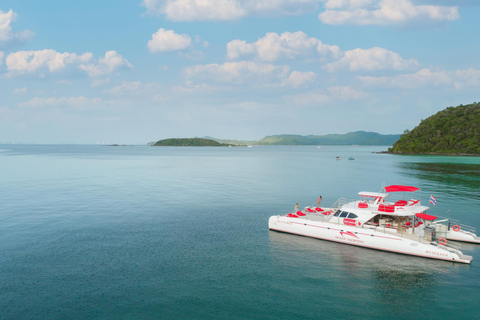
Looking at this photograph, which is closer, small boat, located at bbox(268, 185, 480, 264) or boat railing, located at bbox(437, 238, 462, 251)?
boat railing, located at bbox(437, 238, 462, 251)

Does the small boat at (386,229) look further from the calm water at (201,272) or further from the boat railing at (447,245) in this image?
the calm water at (201,272)

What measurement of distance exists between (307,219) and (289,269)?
488 inches

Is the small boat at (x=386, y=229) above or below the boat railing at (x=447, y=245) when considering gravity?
above

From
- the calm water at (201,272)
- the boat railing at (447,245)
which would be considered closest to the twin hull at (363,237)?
the boat railing at (447,245)

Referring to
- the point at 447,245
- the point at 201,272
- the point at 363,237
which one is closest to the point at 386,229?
the point at 363,237

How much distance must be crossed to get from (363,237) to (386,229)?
2748 mm

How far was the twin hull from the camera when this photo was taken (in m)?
32.0

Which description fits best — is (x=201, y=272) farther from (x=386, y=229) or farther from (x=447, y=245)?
(x=447, y=245)

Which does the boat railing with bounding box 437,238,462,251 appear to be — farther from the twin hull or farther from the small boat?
the twin hull

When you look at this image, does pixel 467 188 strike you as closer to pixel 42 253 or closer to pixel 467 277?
pixel 467 277

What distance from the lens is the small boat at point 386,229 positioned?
33.4 metres

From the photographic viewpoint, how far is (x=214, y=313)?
21.9m

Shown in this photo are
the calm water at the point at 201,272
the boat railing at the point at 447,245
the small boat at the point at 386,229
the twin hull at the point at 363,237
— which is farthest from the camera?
the small boat at the point at 386,229

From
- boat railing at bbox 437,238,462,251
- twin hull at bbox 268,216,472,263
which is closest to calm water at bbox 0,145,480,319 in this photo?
twin hull at bbox 268,216,472,263
